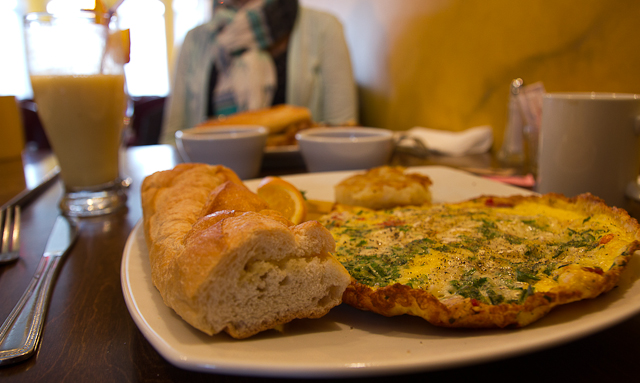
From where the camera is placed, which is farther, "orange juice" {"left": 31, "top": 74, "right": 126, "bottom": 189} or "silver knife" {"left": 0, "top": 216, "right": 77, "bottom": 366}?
"orange juice" {"left": 31, "top": 74, "right": 126, "bottom": 189}

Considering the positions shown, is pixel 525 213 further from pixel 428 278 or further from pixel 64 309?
pixel 64 309

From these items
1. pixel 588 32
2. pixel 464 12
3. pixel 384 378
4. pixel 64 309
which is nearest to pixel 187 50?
pixel 464 12

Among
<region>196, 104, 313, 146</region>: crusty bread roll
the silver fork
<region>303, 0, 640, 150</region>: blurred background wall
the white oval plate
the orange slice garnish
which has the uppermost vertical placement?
<region>303, 0, 640, 150</region>: blurred background wall

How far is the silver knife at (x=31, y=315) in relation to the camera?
76 cm

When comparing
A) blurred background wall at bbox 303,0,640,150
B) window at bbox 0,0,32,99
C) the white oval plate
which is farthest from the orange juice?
window at bbox 0,0,32,99

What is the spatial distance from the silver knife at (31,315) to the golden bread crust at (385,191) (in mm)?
1011

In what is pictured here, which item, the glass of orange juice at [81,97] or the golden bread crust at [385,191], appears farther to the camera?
the glass of orange juice at [81,97]

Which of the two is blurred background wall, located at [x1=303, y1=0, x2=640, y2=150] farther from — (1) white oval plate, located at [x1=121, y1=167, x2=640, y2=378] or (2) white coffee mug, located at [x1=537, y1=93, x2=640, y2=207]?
(1) white oval plate, located at [x1=121, y1=167, x2=640, y2=378]

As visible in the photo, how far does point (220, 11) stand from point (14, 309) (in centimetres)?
533

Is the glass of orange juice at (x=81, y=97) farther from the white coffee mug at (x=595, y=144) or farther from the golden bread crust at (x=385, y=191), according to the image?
the white coffee mug at (x=595, y=144)

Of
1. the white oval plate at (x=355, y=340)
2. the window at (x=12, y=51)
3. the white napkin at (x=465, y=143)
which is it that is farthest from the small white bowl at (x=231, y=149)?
the window at (x=12, y=51)

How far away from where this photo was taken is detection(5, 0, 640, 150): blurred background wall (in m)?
2.06

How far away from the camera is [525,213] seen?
4.14 ft

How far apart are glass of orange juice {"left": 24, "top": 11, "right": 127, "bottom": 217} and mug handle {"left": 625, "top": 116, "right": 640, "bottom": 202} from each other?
2.10m
